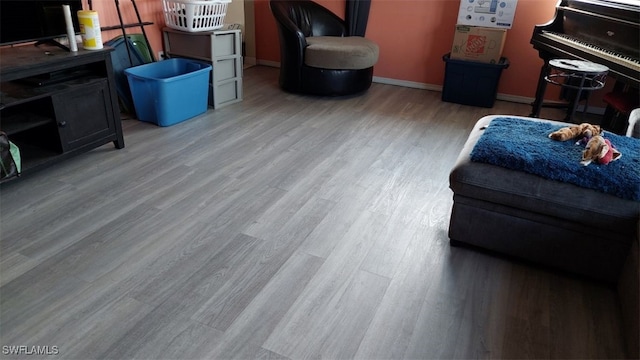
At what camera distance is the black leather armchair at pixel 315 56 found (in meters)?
3.77

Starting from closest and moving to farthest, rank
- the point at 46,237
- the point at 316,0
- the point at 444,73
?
the point at 46,237 < the point at 444,73 < the point at 316,0

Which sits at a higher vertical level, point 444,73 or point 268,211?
point 444,73

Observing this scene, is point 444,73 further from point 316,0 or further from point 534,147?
point 534,147

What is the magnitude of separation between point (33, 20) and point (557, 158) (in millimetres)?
2667

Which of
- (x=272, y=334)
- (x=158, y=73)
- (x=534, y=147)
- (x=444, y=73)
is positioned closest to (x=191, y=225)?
(x=272, y=334)

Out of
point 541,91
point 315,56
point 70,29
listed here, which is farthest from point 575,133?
point 70,29

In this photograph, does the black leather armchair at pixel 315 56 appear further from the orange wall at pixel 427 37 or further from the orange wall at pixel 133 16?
the orange wall at pixel 133 16

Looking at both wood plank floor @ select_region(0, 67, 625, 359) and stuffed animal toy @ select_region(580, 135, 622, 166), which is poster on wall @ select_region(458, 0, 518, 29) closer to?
wood plank floor @ select_region(0, 67, 625, 359)

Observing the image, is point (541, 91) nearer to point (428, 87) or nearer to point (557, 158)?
point (428, 87)

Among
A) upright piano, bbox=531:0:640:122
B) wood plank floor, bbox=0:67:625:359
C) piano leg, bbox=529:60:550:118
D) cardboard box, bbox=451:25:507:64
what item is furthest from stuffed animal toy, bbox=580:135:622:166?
cardboard box, bbox=451:25:507:64

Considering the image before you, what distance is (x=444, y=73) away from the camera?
4191mm

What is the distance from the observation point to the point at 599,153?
1.71 m

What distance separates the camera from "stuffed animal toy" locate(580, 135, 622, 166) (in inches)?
66.7

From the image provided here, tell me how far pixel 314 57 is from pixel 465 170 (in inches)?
Result: 92.3
